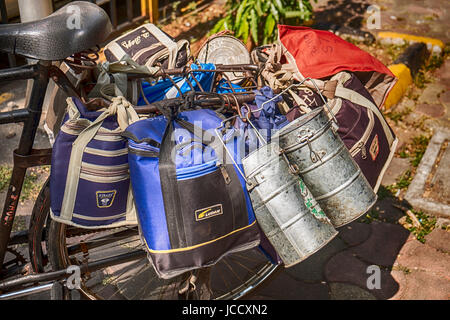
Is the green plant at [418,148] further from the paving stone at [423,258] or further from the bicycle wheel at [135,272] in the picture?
the bicycle wheel at [135,272]

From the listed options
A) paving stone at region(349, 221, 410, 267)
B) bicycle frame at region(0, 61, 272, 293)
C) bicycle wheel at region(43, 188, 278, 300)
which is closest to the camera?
bicycle frame at region(0, 61, 272, 293)

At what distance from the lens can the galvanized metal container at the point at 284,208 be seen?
2117 millimetres

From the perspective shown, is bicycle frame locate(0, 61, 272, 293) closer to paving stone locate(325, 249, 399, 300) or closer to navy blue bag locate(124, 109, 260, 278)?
navy blue bag locate(124, 109, 260, 278)

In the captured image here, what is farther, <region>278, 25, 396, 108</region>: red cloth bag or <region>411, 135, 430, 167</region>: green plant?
<region>411, 135, 430, 167</region>: green plant

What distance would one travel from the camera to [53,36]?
2197 mm

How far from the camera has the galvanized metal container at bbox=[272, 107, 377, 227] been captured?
220cm

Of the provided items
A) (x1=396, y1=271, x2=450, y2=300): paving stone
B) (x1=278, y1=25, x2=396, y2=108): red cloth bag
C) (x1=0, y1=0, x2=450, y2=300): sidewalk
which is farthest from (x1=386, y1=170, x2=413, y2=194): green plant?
(x1=278, y1=25, x2=396, y2=108): red cloth bag

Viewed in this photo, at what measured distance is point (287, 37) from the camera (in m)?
2.74

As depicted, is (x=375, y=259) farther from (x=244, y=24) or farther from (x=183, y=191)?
(x=244, y=24)

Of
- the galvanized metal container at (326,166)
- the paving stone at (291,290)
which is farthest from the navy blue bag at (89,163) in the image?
the paving stone at (291,290)

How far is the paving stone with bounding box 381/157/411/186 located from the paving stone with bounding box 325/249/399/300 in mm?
923

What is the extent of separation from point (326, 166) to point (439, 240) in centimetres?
196

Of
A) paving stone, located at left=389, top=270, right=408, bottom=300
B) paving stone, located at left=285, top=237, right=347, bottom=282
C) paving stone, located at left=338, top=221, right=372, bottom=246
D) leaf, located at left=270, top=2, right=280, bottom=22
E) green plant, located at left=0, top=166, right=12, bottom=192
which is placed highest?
leaf, located at left=270, top=2, right=280, bottom=22
